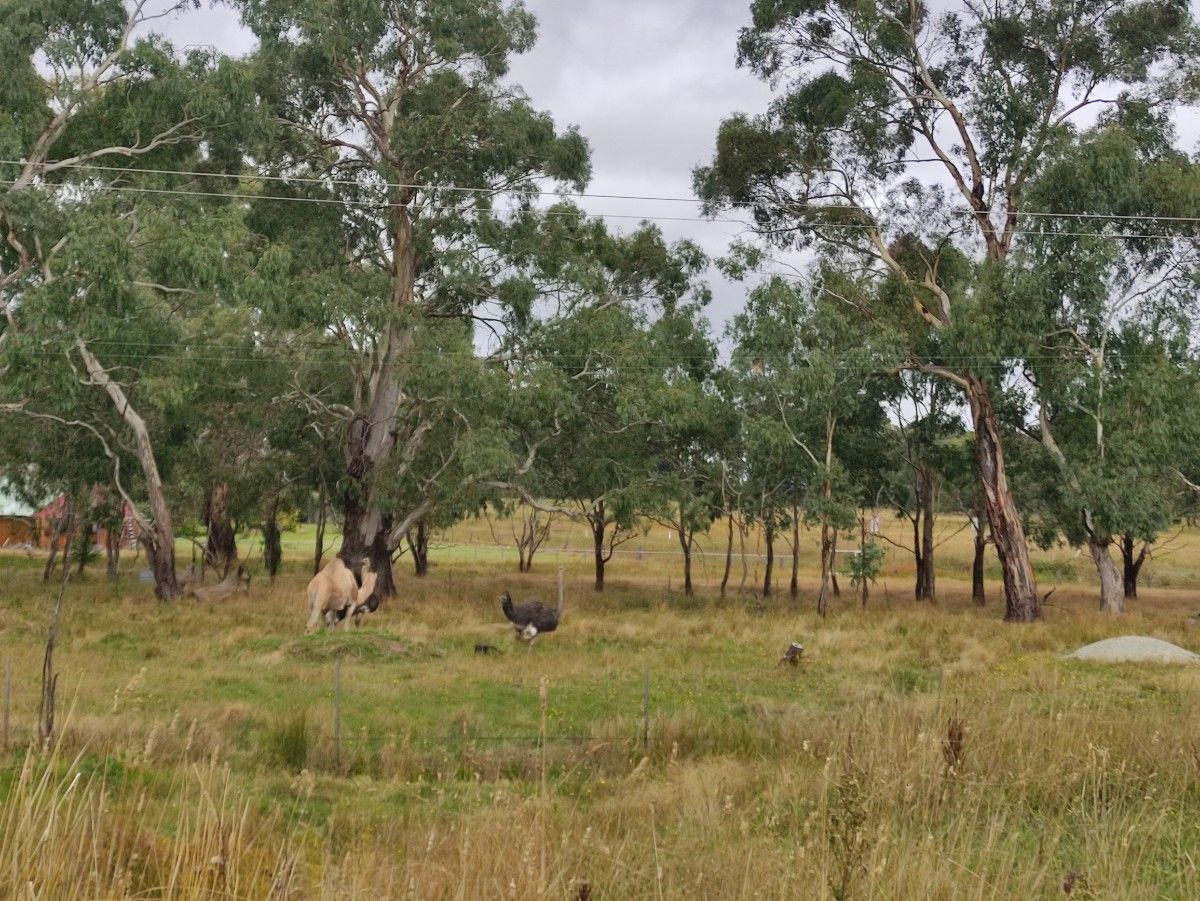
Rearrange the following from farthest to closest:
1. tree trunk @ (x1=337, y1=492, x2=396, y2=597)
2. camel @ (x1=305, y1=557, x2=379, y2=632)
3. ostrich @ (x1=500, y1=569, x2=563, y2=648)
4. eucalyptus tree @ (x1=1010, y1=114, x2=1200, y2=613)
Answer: tree trunk @ (x1=337, y1=492, x2=396, y2=597)
eucalyptus tree @ (x1=1010, y1=114, x2=1200, y2=613)
camel @ (x1=305, y1=557, x2=379, y2=632)
ostrich @ (x1=500, y1=569, x2=563, y2=648)

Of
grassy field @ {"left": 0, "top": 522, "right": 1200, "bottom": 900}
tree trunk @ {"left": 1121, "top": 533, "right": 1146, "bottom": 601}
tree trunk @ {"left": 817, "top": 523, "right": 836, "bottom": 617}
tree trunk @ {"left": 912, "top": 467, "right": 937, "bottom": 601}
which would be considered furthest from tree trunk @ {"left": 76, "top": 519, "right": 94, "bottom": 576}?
tree trunk @ {"left": 1121, "top": 533, "right": 1146, "bottom": 601}

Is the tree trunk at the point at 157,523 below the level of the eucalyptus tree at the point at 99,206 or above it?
below

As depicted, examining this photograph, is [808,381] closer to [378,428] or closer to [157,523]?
[378,428]

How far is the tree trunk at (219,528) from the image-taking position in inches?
1169

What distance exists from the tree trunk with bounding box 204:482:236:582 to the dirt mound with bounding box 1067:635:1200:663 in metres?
20.9

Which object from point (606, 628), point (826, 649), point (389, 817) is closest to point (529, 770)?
point (389, 817)

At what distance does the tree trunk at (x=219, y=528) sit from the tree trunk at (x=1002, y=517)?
63.2 ft

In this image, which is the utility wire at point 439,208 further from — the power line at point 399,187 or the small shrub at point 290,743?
the small shrub at point 290,743

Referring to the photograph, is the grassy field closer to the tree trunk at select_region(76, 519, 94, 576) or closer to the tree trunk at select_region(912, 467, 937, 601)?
the tree trunk at select_region(912, 467, 937, 601)

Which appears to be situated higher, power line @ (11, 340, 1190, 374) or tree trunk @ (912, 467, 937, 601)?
power line @ (11, 340, 1190, 374)

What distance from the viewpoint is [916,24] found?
27516 mm

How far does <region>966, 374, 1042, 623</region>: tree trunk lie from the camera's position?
26.0 metres

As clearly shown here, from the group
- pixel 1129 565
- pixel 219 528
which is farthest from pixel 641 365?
pixel 1129 565

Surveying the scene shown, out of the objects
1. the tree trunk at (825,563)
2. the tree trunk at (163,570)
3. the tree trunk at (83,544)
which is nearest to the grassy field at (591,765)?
the tree trunk at (163,570)
